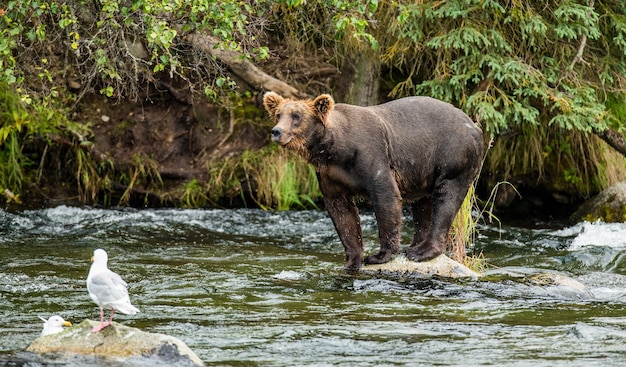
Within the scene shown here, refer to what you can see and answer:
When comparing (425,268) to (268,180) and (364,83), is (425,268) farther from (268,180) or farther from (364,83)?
(364,83)

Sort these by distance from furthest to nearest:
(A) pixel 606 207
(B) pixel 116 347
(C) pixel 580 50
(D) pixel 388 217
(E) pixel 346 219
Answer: (A) pixel 606 207
(C) pixel 580 50
(E) pixel 346 219
(D) pixel 388 217
(B) pixel 116 347

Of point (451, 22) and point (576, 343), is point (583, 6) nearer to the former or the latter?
point (451, 22)

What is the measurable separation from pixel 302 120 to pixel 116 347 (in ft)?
11.1

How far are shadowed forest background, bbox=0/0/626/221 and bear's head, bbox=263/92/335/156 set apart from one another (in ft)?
12.4

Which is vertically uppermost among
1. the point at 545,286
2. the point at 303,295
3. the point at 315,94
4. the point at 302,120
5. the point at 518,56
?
the point at 518,56

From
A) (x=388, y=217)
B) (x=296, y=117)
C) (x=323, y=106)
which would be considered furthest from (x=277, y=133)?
(x=388, y=217)

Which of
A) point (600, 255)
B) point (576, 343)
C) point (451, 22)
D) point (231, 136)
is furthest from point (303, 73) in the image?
point (576, 343)

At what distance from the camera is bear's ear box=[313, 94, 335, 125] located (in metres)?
8.52

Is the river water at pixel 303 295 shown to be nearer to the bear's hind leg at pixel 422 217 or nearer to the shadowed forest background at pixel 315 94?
the bear's hind leg at pixel 422 217

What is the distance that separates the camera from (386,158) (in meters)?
8.92

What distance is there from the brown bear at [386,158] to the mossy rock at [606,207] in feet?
15.2

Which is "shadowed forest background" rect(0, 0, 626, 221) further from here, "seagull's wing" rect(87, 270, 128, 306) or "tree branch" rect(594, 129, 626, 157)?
"seagull's wing" rect(87, 270, 128, 306)

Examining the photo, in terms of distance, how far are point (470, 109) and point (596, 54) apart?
232 cm

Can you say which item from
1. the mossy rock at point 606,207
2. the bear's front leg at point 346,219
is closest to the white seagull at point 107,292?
the bear's front leg at point 346,219
